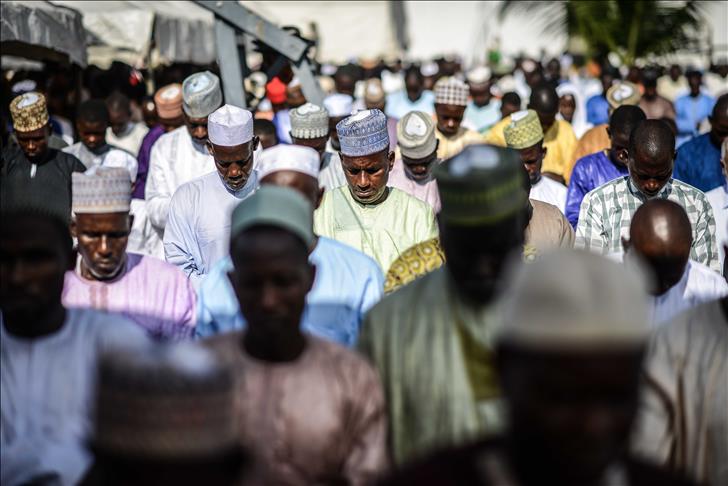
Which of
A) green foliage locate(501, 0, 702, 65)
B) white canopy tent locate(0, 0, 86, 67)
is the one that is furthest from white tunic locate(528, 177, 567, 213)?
green foliage locate(501, 0, 702, 65)

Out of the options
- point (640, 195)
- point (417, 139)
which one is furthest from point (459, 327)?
point (417, 139)

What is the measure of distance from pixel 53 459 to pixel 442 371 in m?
1.28

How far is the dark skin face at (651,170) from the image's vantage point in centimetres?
658

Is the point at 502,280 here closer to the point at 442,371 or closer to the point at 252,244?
the point at 442,371

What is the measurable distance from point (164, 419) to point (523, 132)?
19.9ft

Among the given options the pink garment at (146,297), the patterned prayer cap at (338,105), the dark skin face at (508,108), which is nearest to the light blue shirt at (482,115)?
the dark skin face at (508,108)

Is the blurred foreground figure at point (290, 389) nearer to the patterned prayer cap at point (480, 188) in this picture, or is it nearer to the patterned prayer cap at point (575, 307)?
the patterned prayer cap at point (480, 188)

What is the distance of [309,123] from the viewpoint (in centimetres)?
848

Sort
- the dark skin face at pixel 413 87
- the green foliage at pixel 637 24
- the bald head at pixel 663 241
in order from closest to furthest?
the bald head at pixel 663 241 → the dark skin face at pixel 413 87 → the green foliage at pixel 637 24

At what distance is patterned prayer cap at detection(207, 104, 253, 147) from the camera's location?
22.0 ft

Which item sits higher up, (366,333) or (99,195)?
(99,195)

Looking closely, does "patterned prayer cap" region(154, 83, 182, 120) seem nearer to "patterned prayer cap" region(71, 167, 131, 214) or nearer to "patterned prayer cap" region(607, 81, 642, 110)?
"patterned prayer cap" region(607, 81, 642, 110)

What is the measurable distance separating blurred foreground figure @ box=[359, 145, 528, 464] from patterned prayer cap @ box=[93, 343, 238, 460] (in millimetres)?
1031

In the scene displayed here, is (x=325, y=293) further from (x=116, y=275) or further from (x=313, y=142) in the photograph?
(x=313, y=142)
